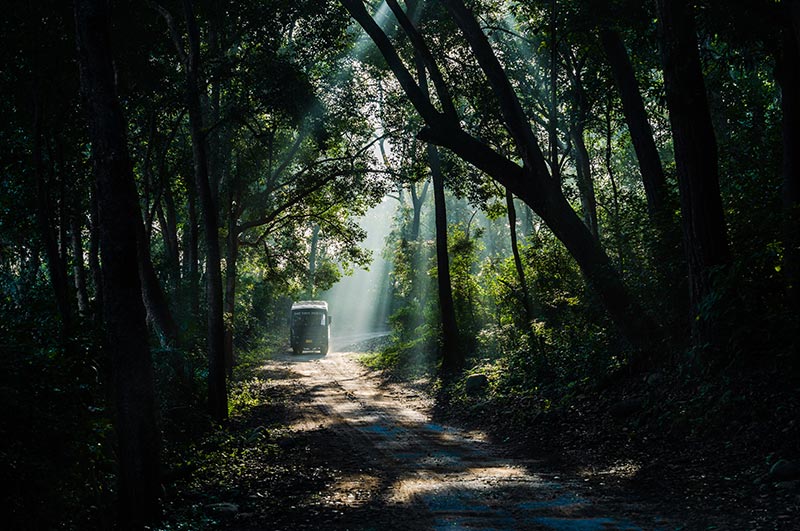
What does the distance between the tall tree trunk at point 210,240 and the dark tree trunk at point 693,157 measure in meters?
9.08

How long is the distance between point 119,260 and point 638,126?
10.5 meters

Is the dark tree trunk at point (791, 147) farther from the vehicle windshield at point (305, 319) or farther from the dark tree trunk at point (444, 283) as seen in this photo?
the vehicle windshield at point (305, 319)

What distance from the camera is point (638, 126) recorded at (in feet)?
44.1

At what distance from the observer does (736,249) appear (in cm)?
1038

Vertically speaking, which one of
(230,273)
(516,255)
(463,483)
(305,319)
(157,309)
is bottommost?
(463,483)

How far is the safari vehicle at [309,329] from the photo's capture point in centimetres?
4209

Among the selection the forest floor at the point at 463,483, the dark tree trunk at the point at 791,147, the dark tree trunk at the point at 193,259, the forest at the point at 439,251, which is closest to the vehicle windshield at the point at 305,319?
the forest at the point at 439,251

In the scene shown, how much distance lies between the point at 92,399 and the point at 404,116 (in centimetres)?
1712

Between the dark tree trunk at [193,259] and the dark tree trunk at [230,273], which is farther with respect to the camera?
the dark tree trunk at [230,273]

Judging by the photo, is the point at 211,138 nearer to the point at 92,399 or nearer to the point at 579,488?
the point at 92,399

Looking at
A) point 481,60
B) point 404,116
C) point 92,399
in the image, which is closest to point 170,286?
point 404,116

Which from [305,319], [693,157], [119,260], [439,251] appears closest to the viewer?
[119,260]

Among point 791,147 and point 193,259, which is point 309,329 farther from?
point 791,147

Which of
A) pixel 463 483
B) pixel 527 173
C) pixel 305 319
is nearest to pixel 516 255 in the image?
pixel 527 173
